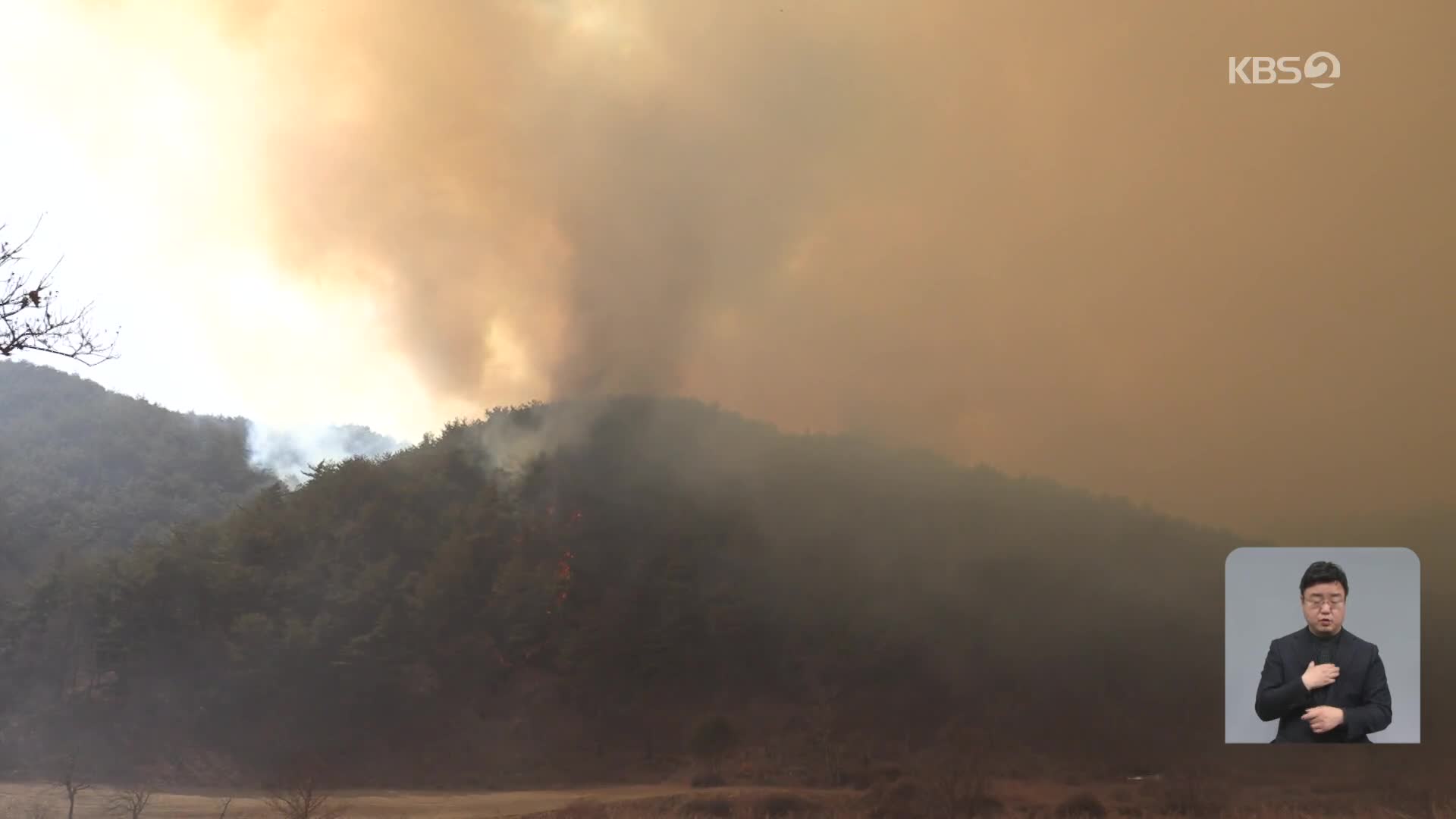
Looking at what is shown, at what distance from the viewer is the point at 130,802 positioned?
10312mm

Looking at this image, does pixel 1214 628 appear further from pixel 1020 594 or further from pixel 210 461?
pixel 210 461

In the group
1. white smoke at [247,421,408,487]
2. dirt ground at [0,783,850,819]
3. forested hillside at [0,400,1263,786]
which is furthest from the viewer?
white smoke at [247,421,408,487]

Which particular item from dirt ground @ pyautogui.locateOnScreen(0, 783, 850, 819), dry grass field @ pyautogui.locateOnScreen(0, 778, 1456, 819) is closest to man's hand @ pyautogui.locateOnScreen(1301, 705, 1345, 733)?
dry grass field @ pyautogui.locateOnScreen(0, 778, 1456, 819)

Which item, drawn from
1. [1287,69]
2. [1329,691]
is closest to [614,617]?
[1329,691]

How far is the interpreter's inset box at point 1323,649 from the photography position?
32.3 ft

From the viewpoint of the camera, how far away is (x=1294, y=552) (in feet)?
34.1

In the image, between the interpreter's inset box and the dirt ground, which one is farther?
the dirt ground

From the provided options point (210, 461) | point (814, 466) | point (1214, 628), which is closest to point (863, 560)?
point (814, 466)

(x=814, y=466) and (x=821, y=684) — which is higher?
(x=814, y=466)

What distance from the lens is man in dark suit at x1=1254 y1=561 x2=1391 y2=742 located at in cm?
978

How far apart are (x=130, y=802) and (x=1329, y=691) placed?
40.1ft

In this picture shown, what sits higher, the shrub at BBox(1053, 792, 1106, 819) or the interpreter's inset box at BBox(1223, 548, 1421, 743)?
the interpreter's inset box at BBox(1223, 548, 1421, 743)

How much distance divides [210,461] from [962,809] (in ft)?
38.0

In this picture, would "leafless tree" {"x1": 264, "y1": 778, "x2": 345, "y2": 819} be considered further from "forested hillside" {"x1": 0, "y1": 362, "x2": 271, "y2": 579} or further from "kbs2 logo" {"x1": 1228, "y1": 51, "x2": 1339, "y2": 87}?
"kbs2 logo" {"x1": 1228, "y1": 51, "x2": 1339, "y2": 87}
